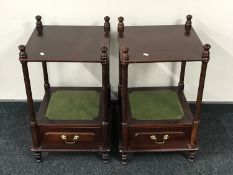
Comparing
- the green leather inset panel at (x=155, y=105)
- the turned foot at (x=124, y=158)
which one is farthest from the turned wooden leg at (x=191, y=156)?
the turned foot at (x=124, y=158)

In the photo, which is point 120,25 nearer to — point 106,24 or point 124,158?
point 106,24

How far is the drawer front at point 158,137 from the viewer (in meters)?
1.67

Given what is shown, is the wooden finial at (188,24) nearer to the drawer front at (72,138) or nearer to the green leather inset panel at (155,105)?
the green leather inset panel at (155,105)

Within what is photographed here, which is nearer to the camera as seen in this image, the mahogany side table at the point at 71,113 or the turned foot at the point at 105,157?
the mahogany side table at the point at 71,113

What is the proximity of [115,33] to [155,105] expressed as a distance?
412 mm

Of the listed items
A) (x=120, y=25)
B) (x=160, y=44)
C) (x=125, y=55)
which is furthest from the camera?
(x=120, y=25)

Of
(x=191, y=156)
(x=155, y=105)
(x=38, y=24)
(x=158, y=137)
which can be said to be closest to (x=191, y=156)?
(x=191, y=156)

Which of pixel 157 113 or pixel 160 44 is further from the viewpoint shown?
pixel 157 113

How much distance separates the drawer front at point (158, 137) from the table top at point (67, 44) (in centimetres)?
43

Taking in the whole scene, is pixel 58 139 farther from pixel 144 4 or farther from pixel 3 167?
pixel 144 4

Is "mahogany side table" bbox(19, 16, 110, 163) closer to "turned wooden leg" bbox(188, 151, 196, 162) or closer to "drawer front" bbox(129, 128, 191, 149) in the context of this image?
"drawer front" bbox(129, 128, 191, 149)

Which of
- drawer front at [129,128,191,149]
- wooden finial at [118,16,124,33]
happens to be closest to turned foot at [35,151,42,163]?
drawer front at [129,128,191,149]

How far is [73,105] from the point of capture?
5.82ft

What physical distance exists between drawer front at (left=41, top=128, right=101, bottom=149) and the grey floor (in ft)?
0.31
